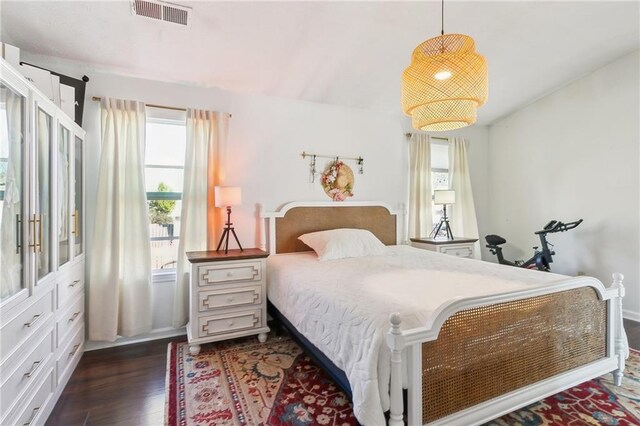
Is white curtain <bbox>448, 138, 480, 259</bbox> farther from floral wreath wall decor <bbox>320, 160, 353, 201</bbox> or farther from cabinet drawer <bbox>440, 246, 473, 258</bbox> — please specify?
floral wreath wall decor <bbox>320, 160, 353, 201</bbox>

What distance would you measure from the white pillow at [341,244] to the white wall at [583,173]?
2601mm

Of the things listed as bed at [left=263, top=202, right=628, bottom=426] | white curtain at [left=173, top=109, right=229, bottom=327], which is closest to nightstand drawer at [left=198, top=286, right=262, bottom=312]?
bed at [left=263, top=202, right=628, bottom=426]

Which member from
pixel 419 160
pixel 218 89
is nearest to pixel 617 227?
pixel 419 160

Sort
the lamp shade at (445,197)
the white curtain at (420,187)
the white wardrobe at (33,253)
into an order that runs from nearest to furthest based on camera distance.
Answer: the white wardrobe at (33,253), the lamp shade at (445,197), the white curtain at (420,187)

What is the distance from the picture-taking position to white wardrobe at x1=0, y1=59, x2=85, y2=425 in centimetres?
147

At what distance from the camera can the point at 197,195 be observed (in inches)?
A: 123

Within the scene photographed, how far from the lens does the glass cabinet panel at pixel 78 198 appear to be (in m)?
2.51

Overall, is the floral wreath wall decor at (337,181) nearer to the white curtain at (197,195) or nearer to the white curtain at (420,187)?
the white curtain at (420,187)

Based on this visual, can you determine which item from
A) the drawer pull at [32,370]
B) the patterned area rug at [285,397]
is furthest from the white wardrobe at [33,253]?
the patterned area rug at [285,397]

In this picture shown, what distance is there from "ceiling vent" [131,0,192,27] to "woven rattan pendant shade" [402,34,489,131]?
1.67 meters

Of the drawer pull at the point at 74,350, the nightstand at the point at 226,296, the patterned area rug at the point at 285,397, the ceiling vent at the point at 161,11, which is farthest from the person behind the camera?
the nightstand at the point at 226,296

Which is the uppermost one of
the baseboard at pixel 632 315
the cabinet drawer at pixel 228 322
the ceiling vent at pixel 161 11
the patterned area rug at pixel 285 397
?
the ceiling vent at pixel 161 11

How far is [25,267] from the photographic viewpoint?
1629mm

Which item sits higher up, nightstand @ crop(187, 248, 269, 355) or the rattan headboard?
the rattan headboard
